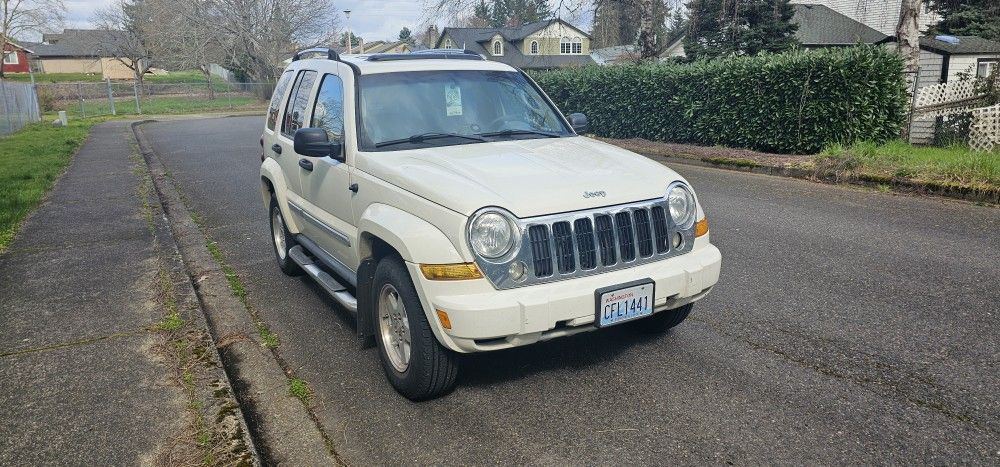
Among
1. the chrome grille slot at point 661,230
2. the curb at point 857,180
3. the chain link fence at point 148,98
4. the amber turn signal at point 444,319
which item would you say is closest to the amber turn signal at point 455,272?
the amber turn signal at point 444,319

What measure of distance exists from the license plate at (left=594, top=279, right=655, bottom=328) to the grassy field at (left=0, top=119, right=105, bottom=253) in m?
6.49

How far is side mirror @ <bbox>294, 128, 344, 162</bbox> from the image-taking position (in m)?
4.53

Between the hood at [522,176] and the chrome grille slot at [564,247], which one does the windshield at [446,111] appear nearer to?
the hood at [522,176]

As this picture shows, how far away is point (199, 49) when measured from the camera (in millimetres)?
51125

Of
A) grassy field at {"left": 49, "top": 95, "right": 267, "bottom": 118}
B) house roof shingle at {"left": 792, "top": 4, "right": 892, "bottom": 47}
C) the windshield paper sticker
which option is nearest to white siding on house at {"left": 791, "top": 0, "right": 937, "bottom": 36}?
house roof shingle at {"left": 792, "top": 4, "right": 892, "bottom": 47}

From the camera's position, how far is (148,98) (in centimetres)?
5050

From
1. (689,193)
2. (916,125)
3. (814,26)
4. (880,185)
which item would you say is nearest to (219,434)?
(689,193)

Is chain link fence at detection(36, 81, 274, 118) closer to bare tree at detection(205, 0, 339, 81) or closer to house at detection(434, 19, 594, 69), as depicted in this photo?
bare tree at detection(205, 0, 339, 81)

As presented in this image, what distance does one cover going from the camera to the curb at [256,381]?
347 cm

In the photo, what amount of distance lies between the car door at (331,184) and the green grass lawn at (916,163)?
25.6ft

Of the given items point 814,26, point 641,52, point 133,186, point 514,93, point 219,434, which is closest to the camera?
point 219,434

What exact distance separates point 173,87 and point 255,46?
254 inches

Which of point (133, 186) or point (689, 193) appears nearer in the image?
point (689, 193)

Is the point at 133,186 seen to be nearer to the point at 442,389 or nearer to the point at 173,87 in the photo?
the point at 442,389
